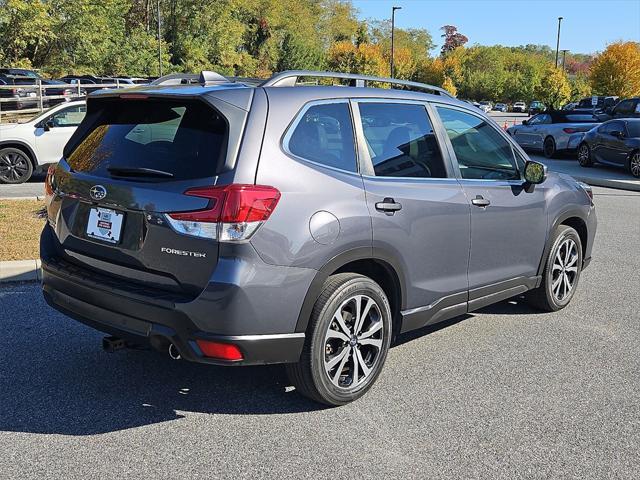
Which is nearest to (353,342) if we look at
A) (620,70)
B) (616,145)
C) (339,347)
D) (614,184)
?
(339,347)

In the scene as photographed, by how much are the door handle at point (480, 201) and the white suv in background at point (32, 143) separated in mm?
10637

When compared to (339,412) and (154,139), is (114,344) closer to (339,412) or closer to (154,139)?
(154,139)

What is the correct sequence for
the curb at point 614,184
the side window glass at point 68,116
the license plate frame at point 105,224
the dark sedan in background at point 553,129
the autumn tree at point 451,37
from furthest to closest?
1. the autumn tree at point 451,37
2. the dark sedan in background at point 553,129
3. the curb at point 614,184
4. the side window glass at point 68,116
5. the license plate frame at point 105,224

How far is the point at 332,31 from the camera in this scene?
4444 inches

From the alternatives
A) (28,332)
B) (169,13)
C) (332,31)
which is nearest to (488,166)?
(28,332)

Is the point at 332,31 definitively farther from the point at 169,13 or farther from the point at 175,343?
the point at 175,343

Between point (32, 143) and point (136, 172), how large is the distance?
35.2ft

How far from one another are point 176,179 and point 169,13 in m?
63.2

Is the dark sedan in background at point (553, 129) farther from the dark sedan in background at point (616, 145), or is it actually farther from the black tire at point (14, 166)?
the black tire at point (14, 166)

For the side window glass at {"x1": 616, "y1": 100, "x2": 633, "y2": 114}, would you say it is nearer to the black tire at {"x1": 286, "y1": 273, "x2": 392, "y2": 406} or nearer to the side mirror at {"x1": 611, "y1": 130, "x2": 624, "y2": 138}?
the side mirror at {"x1": 611, "y1": 130, "x2": 624, "y2": 138}

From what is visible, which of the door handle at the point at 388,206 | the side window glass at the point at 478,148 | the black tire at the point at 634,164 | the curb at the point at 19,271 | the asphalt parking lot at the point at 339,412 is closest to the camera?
the asphalt parking lot at the point at 339,412

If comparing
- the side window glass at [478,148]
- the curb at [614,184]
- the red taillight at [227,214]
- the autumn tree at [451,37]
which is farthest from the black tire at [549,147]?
the autumn tree at [451,37]

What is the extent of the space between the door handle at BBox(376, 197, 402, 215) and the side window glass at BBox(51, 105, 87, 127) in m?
11.1

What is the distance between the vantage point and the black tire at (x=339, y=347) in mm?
3658
